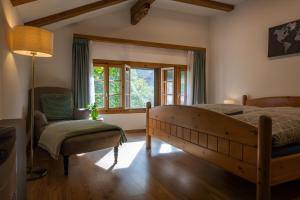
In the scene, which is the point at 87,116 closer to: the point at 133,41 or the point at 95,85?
the point at 95,85

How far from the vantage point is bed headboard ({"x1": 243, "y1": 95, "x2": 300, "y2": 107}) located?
3.78m

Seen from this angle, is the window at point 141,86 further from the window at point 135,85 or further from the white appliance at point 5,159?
the white appliance at point 5,159

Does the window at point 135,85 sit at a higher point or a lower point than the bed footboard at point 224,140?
higher

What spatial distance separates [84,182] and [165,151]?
1577mm

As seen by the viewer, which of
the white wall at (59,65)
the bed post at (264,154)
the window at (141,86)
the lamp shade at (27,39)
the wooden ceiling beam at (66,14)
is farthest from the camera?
the window at (141,86)

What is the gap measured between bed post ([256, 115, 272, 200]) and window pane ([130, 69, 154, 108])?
3.98 metres

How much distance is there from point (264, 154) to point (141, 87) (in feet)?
14.2

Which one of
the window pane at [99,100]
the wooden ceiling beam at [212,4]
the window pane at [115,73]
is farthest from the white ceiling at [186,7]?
the window pane at [99,100]

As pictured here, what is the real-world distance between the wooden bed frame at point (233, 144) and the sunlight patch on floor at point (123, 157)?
656 mm

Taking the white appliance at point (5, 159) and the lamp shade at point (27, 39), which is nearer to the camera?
the white appliance at point (5, 159)

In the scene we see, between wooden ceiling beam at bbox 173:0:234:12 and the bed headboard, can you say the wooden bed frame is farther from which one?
wooden ceiling beam at bbox 173:0:234:12

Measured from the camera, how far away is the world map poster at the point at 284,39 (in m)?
3.81

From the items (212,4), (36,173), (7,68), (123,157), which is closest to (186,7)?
(212,4)

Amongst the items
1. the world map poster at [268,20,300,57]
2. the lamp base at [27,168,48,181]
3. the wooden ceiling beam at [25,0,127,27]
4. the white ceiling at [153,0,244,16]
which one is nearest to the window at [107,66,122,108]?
the wooden ceiling beam at [25,0,127,27]
